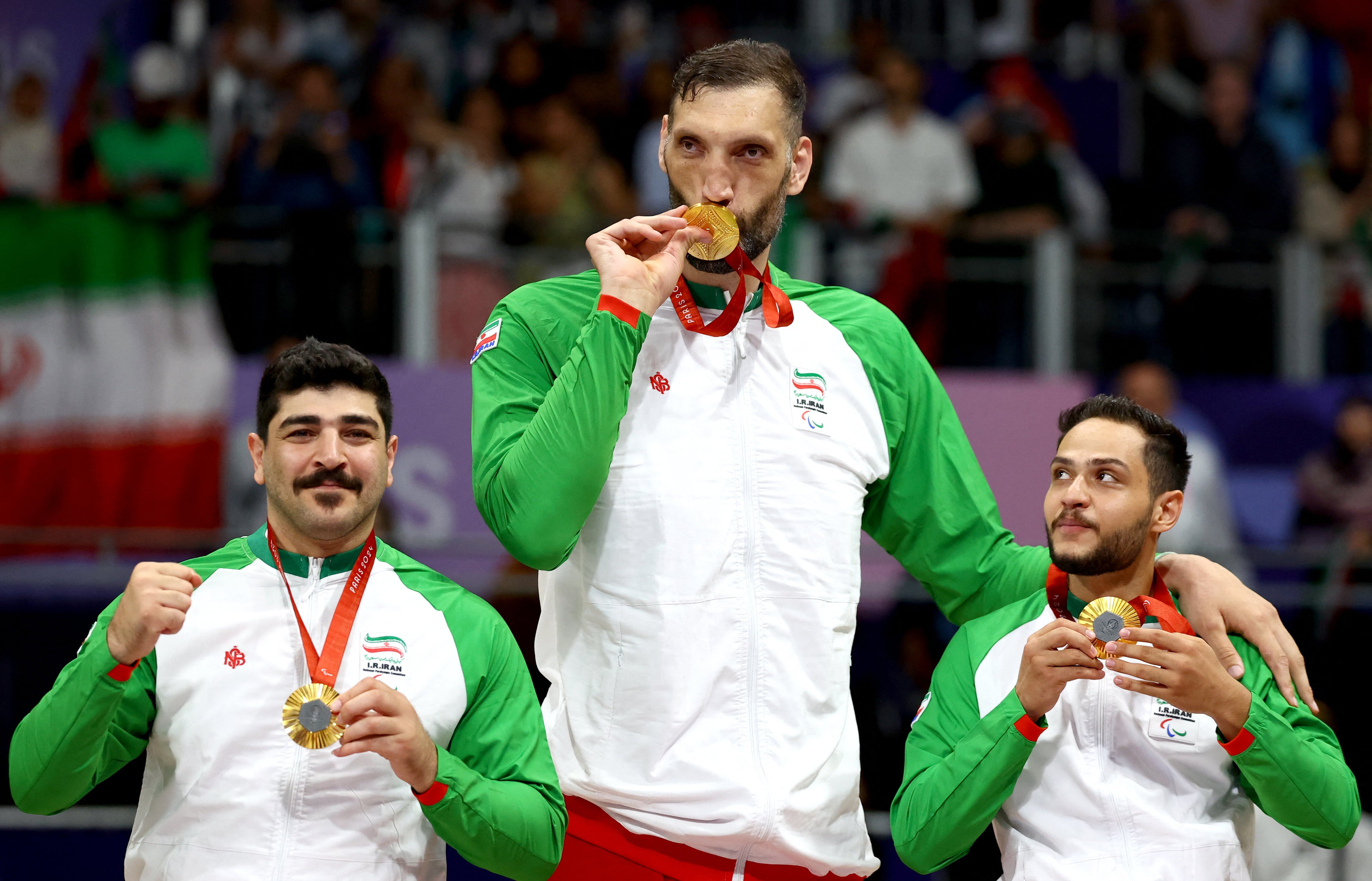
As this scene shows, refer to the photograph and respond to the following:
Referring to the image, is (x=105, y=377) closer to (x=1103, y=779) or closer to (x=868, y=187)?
(x=868, y=187)

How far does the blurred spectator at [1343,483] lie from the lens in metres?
8.27

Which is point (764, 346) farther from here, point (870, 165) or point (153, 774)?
point (870, 165)

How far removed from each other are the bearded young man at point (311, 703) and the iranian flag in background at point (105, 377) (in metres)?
4.78

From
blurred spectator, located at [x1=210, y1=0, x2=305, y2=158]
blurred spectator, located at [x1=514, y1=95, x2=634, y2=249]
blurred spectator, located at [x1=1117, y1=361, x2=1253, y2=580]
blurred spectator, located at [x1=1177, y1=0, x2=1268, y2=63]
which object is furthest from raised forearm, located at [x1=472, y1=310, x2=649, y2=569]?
blurred spectator, located at [x1=1177, y1=0, x2=1268, y2=63]

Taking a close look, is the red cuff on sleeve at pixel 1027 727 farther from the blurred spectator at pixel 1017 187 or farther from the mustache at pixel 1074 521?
the blurred spectator at pixel 1017 187

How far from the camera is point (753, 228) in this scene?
3.26m

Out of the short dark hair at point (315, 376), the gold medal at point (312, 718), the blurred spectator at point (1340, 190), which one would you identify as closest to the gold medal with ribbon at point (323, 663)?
the gold medal at point (312, 718)

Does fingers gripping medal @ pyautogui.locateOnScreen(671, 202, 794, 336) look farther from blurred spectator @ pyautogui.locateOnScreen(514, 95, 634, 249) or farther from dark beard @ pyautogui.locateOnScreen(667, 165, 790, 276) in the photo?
blurred spectator @ pyautogui.locateOnScreen(514, 95, 634, 249)

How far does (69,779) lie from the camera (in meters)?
3.14

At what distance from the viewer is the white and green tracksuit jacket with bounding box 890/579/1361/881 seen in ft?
10.7

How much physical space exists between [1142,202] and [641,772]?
289 inches

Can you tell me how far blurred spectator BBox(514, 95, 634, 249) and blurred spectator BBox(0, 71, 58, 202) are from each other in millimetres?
2504

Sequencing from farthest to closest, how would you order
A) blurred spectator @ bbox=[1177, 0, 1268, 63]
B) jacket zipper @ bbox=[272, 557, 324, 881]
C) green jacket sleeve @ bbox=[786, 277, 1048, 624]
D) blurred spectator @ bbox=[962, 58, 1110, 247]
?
blurred spectator @ bbox=[1177, 0, 1268, 63] < blurred spectator @ bbox=[962, 58, 1110, 247] < green jacket sleeve @ bbox=[786, 277, 1048, 624] < jacket zipper @ bbox=[272, 557, 324, 881]

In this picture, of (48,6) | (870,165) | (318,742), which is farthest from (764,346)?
(48,6)
